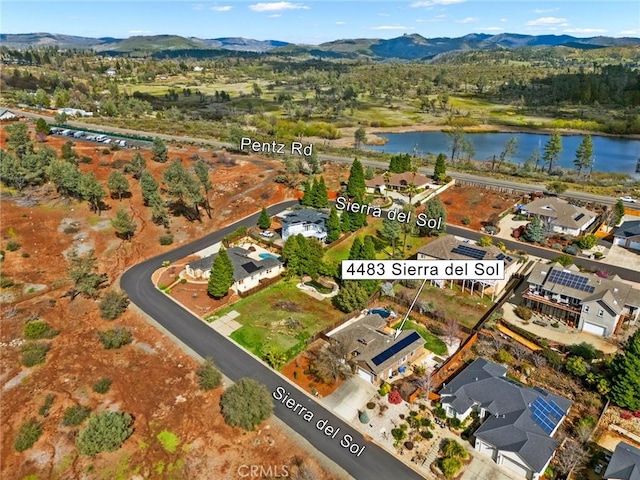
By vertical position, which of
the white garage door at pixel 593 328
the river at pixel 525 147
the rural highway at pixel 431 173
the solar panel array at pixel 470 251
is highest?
the solar panel array at pixel 470 251

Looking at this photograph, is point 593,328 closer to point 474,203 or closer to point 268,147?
point 474,203

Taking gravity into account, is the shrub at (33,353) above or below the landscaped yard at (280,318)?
above

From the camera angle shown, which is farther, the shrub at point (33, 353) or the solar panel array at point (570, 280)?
the solar panel array at point (570, 280)

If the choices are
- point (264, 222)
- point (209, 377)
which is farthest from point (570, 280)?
point (264, 222)

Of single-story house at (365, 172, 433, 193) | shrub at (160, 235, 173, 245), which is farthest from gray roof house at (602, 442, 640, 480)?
single-story house at (365, 172, 433, 193)

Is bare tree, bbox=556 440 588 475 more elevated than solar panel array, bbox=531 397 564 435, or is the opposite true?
solar panel array, bbox=531 397 564 435

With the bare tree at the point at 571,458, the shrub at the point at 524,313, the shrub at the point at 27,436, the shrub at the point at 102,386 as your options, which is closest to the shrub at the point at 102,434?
the shrub at the point at 27,436

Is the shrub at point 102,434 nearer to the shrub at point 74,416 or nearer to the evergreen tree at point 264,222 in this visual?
the shrub at point 74,416

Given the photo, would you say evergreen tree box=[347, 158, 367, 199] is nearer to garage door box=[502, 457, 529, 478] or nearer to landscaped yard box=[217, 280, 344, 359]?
landscaped yard box=[217, 280, 344, 359]
